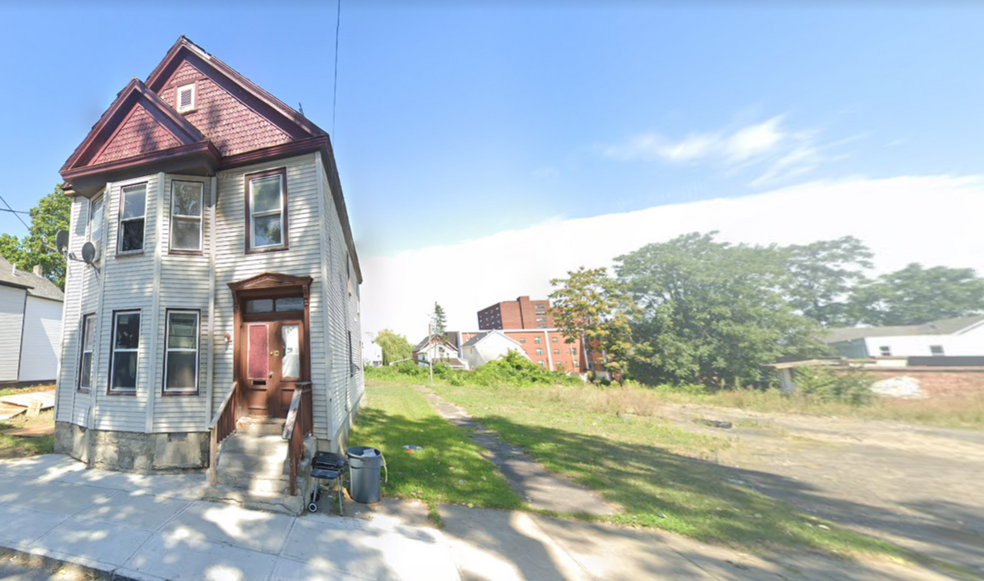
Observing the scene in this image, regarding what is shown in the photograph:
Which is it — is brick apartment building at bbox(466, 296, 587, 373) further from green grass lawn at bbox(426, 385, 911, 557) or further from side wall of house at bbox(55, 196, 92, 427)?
side wall of house at bbox(55, 196, 92, 427)

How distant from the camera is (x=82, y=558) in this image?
12.9 feet

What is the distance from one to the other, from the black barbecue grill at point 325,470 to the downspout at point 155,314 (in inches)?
162

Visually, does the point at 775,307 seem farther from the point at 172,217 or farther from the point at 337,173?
the point at 172,217

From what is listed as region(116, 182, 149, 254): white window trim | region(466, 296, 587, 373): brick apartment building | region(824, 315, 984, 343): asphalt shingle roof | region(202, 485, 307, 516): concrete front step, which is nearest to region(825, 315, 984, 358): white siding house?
region(824, 315, 984, 343): asphalt shingle roof

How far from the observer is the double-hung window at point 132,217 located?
797 cm

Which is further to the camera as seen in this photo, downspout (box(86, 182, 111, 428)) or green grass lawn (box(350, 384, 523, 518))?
downspout (box(86, 182, 111, 428))

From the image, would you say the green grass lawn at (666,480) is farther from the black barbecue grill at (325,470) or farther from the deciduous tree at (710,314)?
the deciduous tree at (710,314)

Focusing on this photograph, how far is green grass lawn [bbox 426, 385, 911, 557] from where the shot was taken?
5.16 meters

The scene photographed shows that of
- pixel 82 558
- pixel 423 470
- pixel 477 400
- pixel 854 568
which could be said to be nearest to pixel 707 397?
pixel 477 400

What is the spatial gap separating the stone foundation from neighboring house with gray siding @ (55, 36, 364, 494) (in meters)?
0.03

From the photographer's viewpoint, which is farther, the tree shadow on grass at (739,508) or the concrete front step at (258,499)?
the concrete front step at (258,499)

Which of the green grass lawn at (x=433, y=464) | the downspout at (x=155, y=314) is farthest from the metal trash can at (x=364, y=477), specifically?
the downspout at (x=155, y=314)

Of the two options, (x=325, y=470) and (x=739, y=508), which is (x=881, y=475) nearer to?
(x=739, y=508)

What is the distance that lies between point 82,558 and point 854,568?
996 cm
